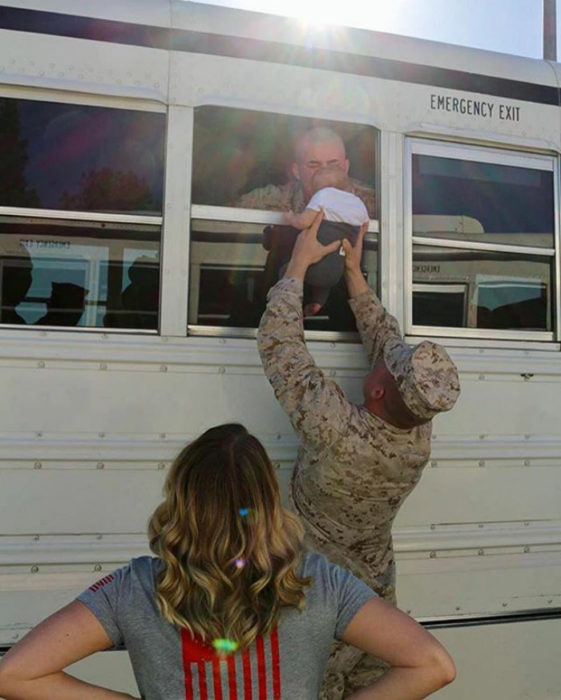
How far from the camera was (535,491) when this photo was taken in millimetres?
2820

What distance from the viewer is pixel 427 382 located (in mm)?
2057

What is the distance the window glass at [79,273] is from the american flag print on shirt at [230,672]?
1.46m

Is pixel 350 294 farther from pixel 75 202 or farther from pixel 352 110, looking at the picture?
pixel 75 202

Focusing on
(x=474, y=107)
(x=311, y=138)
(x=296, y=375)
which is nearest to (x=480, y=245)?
(x=474, y=107)

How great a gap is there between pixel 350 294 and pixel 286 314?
1.38 ft

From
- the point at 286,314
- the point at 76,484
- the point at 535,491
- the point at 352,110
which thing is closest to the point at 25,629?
the point at 76,484

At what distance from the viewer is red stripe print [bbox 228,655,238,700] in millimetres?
1231

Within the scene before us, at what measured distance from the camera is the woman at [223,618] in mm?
1242

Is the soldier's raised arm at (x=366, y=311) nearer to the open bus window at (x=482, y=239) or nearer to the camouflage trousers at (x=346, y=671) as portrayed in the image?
the open bus window at (x=482, y=239)

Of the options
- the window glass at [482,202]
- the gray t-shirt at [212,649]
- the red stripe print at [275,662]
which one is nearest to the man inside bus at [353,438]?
the window glass at [482,202]

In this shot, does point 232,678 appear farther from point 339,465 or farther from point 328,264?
point 328,264

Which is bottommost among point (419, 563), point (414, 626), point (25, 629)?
point (25, 629)

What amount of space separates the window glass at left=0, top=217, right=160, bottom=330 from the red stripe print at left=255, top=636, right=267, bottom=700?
147cm

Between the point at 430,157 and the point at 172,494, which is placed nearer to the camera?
the point at 172,494
